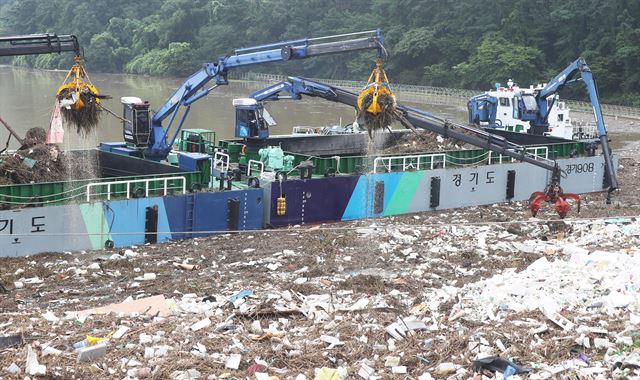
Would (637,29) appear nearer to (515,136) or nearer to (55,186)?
(515,136)

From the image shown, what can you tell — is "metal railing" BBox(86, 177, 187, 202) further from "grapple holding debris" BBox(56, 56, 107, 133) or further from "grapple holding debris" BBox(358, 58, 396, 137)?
"grapple holding debris" BBox(358, 58, 396, 137)

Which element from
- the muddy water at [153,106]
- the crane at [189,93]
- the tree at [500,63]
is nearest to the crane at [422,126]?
the crane at [189,93]

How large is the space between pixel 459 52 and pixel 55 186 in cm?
7069

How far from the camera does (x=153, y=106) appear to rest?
6850 centimetres

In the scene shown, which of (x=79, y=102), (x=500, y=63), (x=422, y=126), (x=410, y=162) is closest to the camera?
(x=79, y=102)

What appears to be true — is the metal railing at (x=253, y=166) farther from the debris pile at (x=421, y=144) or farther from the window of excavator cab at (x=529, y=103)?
the window of excavator cab at (x=529, y=103)

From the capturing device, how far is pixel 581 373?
968 centimetres

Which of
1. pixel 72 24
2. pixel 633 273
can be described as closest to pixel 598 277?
pixel 633 273

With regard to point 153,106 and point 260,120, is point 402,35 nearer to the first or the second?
point 153,106

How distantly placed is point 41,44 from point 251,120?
771 cm

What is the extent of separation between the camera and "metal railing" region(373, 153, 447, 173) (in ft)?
83.3

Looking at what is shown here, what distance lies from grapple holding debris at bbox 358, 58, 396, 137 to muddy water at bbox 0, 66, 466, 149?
26.4m

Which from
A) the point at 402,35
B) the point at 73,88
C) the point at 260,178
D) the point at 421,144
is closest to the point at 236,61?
the point at 260,178

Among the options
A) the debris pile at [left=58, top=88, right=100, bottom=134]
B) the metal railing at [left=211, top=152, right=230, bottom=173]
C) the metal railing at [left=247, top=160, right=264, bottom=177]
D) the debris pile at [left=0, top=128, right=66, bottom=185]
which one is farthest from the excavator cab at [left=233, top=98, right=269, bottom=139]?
the debris pile at [left=58, top=88, right=100, bottom=134]
